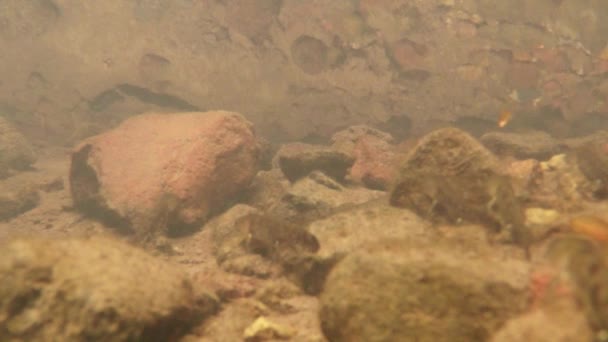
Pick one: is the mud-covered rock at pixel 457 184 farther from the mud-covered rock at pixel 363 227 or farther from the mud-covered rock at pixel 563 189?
the mud-covered rock at pixel 563 189

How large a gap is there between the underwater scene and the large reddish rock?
3 cm

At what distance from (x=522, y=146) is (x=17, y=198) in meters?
8.76

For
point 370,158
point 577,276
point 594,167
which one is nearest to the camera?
point 577,276

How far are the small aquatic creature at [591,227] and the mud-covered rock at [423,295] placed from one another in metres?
0.54

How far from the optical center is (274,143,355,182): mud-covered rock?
694 cm

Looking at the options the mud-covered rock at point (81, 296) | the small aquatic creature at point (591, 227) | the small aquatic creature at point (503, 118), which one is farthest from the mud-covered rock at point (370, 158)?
the mud-covered rock at point (81, 296)

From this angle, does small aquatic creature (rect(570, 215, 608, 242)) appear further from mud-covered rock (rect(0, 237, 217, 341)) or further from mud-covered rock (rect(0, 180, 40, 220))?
mud-covered rock (rect(0, 180, 40, 220))

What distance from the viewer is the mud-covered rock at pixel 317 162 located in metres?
6.94

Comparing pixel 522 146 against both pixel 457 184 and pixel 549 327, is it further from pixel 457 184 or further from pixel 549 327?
pixel 549 327

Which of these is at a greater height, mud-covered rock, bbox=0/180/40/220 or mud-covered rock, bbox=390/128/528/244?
mud-covered rock, bbox=390/128/528/244

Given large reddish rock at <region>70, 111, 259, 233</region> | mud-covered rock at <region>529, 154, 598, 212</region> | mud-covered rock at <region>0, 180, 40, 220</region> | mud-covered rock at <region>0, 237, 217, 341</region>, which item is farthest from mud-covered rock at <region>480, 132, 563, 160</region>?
mud-covered rock at <region>0, 180, 40, 220</region>

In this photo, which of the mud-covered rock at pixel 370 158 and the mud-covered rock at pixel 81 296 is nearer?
the mud-covered rock at pixel 81 296

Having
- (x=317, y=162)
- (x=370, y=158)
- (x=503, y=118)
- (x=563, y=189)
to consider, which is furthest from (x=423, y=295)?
(x=503, y=118)

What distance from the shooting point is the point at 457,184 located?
4168 mm
